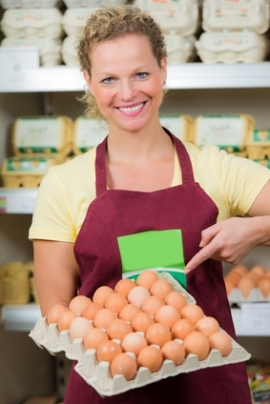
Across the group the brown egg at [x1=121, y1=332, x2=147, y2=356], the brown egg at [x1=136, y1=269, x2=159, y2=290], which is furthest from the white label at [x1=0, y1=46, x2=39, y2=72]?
the brown egg at [x1=121, y1=332, x2=147, y2=356]

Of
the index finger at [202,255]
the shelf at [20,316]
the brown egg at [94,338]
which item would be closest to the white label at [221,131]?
the shelf at [20,316]

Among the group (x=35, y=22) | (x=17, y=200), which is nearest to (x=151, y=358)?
(x=17, y=200)

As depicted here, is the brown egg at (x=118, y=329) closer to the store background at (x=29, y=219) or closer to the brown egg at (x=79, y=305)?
the brown egg at (x=79, y=305)

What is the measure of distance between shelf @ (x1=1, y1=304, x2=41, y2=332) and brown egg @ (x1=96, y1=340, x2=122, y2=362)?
1.27m

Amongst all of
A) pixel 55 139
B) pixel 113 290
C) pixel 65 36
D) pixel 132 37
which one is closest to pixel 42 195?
pixel 113 290

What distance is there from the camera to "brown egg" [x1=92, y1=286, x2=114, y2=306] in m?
1.38

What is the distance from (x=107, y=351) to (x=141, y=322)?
111mm

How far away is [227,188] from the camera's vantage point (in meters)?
1.53

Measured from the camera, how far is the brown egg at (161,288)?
4.51ft

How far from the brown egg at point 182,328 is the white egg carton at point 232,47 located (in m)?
1.28

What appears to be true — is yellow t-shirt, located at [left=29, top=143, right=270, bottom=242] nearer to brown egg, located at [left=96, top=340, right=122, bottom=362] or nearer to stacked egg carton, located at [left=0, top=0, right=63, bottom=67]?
brown egg, located at [left=96, top=340, right=122, bottom=362]

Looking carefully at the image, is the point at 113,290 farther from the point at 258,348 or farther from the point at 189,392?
the point at 258,348

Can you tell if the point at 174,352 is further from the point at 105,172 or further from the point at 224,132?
the point at 224,132

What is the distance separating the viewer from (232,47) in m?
2.34
